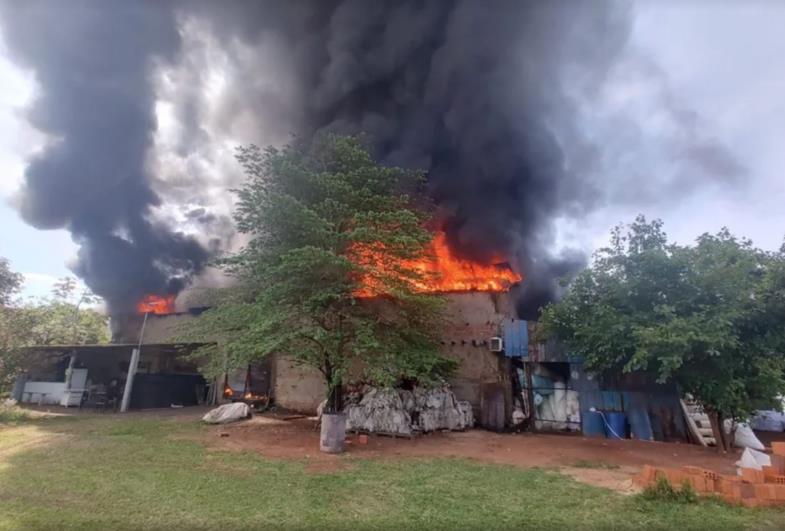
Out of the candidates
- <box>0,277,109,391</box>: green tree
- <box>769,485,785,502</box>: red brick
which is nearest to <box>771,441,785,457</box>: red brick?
<box>769,485,785,502</box>: red brick

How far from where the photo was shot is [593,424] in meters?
13.9

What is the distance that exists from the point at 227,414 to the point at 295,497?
944 cm

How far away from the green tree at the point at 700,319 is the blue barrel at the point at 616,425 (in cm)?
238

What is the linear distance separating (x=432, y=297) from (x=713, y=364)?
7.62 meters

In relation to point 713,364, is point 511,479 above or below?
below

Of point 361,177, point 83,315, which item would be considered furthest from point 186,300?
point 361,177

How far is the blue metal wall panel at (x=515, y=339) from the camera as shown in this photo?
15.3 meters

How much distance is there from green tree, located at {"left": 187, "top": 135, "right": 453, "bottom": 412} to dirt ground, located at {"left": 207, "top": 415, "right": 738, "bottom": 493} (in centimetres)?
181

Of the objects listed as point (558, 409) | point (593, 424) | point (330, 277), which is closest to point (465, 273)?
point (558, 409)

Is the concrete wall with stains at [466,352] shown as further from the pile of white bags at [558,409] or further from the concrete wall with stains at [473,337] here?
the pile of white bags at [558,409]

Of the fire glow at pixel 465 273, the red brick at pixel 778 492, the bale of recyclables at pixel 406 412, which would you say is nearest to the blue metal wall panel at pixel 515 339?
the fire glow at pixel 465 273

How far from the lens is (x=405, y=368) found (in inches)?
438

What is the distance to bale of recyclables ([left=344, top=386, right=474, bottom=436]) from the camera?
13430 millimetres

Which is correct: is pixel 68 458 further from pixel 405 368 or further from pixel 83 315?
pixel 83 315
